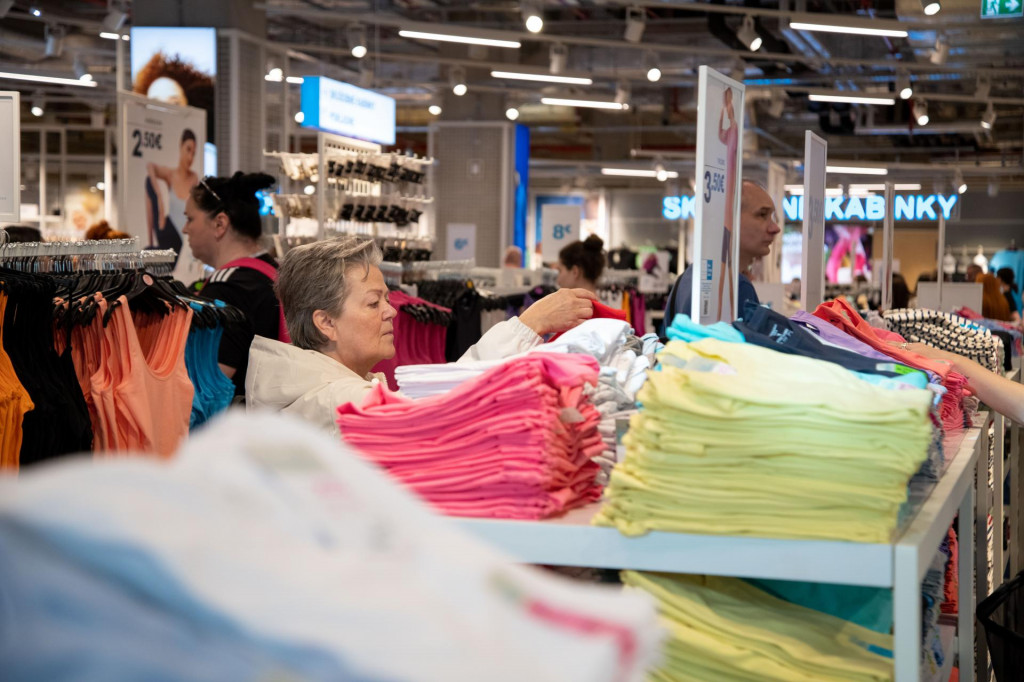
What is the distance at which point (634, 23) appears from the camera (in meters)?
12.0

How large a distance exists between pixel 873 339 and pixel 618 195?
2634 centimetres

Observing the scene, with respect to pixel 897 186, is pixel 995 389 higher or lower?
lower

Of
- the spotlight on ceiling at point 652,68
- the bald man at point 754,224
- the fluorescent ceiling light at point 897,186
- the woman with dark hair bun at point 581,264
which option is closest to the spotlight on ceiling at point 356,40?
the spotlight on ceiling at point 652,68

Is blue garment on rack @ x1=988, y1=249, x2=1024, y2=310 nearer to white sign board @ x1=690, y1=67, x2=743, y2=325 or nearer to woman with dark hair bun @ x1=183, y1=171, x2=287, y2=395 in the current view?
woman with dark hair bun @ x1=183, y1=171, x2=287, y2=395

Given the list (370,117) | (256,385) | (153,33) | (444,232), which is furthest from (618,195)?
(256,385)

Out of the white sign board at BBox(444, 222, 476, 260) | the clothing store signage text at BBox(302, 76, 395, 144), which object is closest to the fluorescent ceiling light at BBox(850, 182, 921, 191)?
the white sign board at BBox(444, 222, 476, 260)

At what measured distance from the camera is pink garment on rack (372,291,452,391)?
5910 millimetres

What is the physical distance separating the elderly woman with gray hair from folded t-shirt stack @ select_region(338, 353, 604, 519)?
2.45 ft

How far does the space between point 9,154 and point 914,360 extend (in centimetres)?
296

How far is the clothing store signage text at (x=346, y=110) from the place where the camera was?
23.2ft

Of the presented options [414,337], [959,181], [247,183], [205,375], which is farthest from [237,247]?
[959,181]

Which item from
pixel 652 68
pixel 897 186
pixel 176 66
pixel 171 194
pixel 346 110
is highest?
pixel 652 68

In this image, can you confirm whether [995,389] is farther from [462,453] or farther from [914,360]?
[462,453]

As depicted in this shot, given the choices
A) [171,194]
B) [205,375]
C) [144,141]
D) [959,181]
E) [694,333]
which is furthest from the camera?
[959,181]
